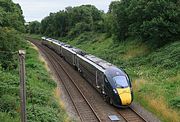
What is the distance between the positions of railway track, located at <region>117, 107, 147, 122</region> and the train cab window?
1.78m

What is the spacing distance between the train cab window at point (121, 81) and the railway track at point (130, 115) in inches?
69.9

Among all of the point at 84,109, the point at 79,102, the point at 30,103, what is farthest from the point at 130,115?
the point at 30,103

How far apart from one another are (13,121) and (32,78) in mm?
14658

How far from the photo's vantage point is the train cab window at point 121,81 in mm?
27188

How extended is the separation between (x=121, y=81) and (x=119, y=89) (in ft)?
3.26

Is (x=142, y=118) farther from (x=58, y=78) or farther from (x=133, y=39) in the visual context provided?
(x=133, y=39)

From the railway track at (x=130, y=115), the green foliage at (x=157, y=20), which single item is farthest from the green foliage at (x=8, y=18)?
the railway track at (x=130, y=115)

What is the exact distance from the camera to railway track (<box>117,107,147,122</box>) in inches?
959

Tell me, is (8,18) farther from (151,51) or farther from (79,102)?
(79,102)

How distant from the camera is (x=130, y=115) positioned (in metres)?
25.5

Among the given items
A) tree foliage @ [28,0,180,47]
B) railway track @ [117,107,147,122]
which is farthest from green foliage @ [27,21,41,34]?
railway track @ [117,107,147,122]

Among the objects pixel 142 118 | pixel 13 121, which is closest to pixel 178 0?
pixel 142 118

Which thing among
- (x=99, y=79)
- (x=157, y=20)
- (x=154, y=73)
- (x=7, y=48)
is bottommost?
(x=154, y=73)

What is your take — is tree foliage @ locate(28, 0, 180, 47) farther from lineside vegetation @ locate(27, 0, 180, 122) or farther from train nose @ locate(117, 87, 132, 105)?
train nose @ locate(117, 87, 132, 105)
